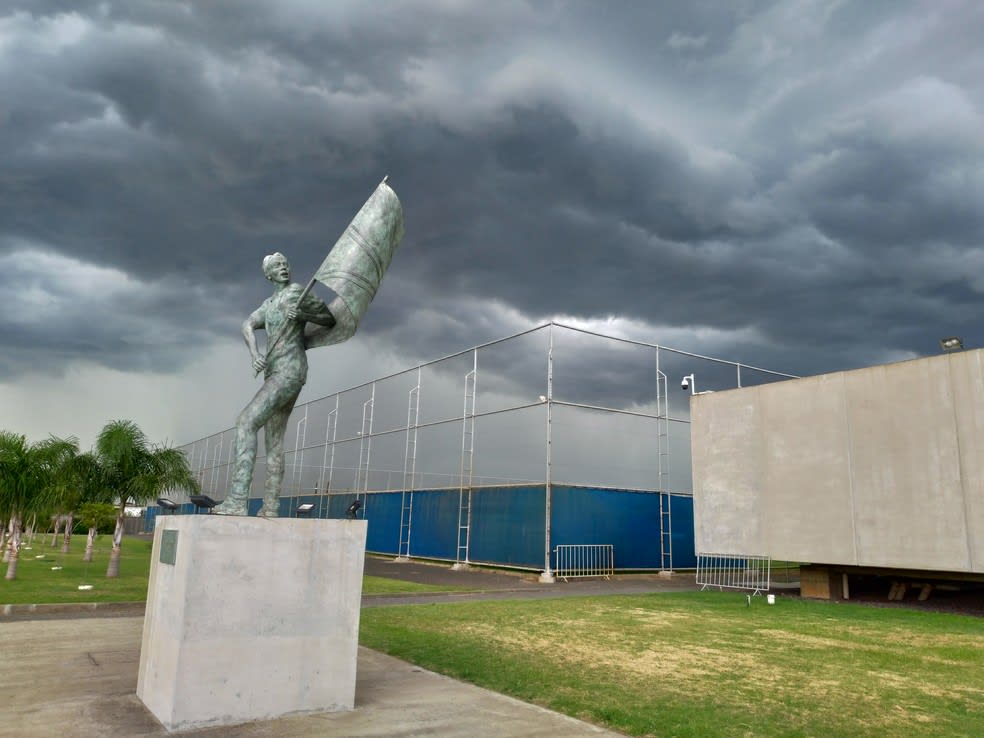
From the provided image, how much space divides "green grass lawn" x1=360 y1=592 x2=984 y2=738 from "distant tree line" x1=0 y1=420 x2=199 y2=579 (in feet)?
32.2

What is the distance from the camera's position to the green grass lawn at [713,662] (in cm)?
534

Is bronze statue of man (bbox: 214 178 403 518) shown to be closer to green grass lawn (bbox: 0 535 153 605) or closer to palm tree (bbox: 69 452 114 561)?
green grass lawn (bbox: 0 535 153 605)

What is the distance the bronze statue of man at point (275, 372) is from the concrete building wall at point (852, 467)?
13.0 metres

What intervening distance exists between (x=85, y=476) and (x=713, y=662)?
17477 mm

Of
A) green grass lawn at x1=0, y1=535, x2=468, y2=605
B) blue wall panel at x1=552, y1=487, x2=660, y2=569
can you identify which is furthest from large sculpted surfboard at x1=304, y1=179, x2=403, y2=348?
blue wall panel at x1=552, y1=487, x2=660, y2=569

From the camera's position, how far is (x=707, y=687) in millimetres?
6309

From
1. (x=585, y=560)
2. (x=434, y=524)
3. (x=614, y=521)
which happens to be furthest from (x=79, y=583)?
(x=614, y=521)

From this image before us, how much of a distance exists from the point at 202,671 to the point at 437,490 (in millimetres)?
21071

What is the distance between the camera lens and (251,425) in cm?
569

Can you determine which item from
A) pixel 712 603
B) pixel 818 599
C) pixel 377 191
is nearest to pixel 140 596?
pixel 377 191

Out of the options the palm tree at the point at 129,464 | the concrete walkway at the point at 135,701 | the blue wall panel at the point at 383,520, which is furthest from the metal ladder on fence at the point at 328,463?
the concrete walkway at the point at 135,701

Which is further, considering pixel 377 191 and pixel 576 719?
pixel 377 191

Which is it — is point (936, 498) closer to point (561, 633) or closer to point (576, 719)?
point (561, 633)

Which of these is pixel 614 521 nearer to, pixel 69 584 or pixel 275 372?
pixel 69 584
